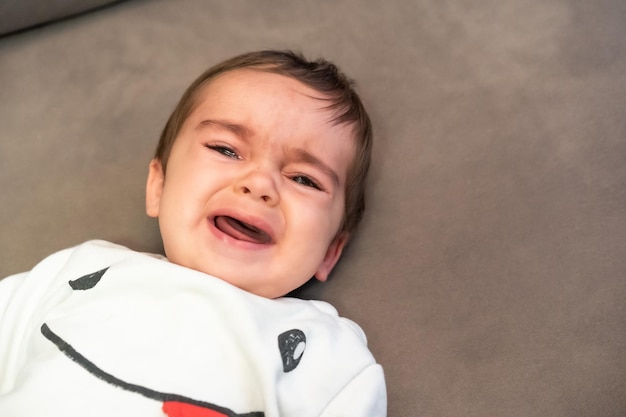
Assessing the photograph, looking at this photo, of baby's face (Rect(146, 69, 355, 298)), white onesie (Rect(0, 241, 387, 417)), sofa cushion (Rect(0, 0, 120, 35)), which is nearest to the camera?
white onesie (Rect(0, 241, 387, 417))

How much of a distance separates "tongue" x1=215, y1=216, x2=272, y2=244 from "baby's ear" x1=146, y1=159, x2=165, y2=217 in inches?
5.1

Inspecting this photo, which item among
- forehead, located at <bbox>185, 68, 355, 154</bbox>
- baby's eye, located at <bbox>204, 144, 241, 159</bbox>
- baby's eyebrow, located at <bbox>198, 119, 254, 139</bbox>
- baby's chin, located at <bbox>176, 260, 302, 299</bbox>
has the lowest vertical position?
baby's chin, located at <bbox>176, 260, 302, 299</bbox>

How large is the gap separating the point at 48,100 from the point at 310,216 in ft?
2.13

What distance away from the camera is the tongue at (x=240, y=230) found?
0.80 meters

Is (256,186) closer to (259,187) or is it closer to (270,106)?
(259,187)

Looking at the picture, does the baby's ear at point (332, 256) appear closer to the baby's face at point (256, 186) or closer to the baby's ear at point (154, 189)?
the baby's face at point (256, 186)

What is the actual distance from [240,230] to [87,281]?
9.1 inches

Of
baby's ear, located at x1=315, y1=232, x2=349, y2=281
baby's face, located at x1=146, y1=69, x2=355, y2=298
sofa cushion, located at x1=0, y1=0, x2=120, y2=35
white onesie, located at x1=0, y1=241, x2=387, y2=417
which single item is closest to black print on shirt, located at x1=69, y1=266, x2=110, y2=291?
white onesie, located at x1=0, y1=241, x2=387, y2=417

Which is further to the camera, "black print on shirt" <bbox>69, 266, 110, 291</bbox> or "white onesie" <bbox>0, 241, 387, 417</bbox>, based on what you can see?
"black print on shirt" <bbox>69, 266, 110, 291</bbox>

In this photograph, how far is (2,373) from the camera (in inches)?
31.2

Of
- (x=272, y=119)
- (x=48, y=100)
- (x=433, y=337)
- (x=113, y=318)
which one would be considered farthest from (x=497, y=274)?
(x=48, y=100)

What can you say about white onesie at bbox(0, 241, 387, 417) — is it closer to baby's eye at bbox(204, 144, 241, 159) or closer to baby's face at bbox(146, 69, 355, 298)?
baby's face at bbox(146, 69, 355, 298)

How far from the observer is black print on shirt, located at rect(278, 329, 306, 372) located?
73 cm

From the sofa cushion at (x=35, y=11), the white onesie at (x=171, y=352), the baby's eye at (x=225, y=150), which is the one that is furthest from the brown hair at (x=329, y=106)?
the sofa cushion at (x=35, y=11)
